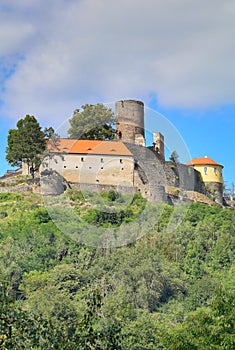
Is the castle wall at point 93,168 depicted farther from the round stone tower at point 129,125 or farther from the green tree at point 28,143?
the round stone tower at point 129,125

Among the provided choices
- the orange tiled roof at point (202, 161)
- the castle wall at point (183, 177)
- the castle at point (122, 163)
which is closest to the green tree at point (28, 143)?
the castle at point (122, 163)

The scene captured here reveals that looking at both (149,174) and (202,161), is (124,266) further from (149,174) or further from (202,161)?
(202,161)

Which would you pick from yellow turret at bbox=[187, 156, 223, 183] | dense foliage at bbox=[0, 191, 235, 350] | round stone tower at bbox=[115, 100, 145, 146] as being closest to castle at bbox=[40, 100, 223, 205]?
round stone tower at bbox=[115, 100, 145, 146]

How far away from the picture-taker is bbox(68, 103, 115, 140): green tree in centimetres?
5356

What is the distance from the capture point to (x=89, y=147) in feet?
168

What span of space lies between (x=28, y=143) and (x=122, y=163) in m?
7.20

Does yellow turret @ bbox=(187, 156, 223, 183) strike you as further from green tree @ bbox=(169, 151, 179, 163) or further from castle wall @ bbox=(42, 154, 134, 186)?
castle wall @ bbox=(42, 154, 134, 186)

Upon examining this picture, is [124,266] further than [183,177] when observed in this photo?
No

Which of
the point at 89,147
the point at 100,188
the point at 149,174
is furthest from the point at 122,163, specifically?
the point at 100,188

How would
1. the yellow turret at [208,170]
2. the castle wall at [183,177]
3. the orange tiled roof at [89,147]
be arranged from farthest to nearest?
the yellow turret at [208,170] < the castle wall at [183,177] < the orange tiled roof at [89,147]

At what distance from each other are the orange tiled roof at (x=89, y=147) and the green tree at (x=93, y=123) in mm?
1364

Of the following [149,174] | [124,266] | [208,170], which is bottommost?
[124,266]

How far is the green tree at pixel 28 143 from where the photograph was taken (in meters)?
50.2

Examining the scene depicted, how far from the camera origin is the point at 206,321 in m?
18.3
